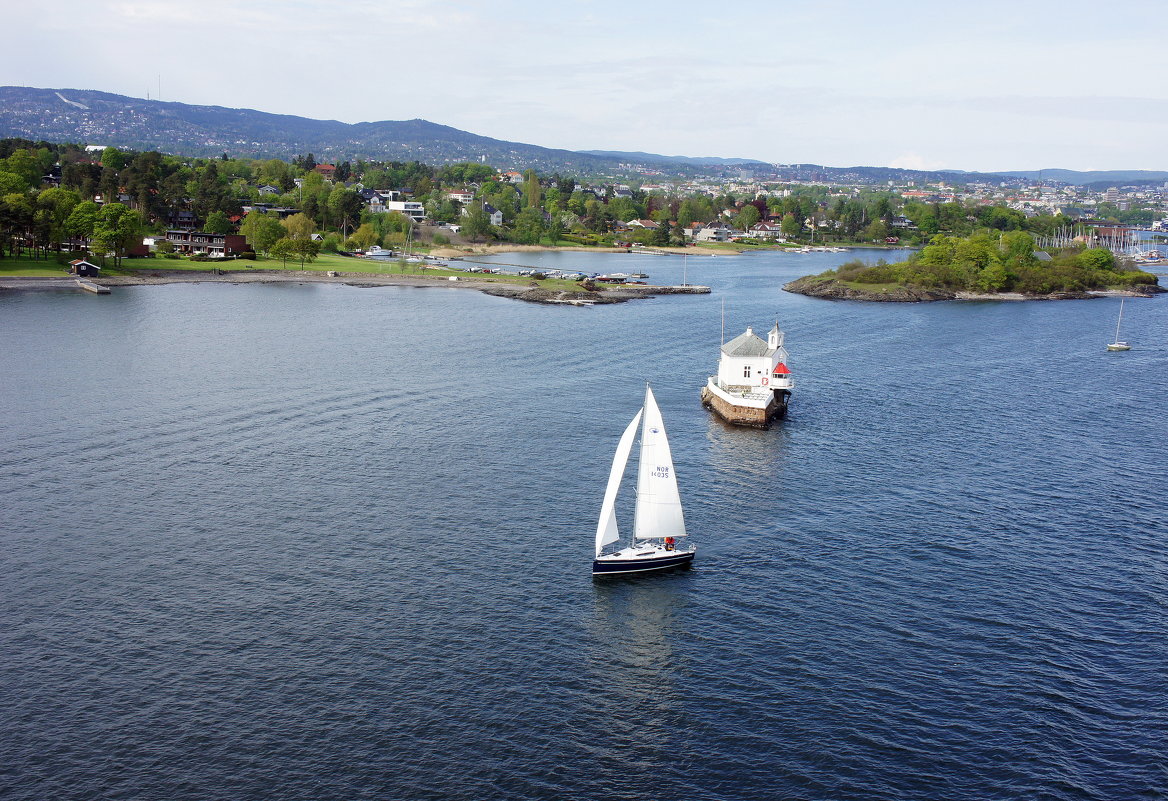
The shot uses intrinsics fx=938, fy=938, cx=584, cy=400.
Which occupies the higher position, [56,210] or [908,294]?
[56,210]

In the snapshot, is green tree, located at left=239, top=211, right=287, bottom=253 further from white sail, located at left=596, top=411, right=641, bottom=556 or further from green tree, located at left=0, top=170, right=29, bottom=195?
white sail, located at left=596, top=411, right=641, bottom=556

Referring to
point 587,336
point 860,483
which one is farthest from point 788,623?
point 587,336

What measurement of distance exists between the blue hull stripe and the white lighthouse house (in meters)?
19.6

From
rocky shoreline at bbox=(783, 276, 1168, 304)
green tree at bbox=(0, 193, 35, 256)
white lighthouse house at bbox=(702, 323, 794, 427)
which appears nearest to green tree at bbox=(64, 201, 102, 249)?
green tree at bbox=(0, 193, 35, 256)

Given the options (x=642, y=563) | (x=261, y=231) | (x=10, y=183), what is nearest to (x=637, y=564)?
(x=642, y=563)

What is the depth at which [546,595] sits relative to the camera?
3077cm

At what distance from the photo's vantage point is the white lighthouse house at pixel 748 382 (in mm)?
52219

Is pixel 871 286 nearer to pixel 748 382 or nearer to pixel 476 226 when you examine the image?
pixel 748 382

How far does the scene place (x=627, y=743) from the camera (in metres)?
23.6

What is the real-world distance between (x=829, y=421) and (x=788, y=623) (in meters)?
25.6

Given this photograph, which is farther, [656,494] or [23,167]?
[23,167]

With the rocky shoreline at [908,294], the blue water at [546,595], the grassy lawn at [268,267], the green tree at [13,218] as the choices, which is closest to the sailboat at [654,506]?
the blue water at [546,595]

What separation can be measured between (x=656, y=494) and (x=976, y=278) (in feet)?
326

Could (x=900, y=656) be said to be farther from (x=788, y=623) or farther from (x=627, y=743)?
(x=627, y=743)
